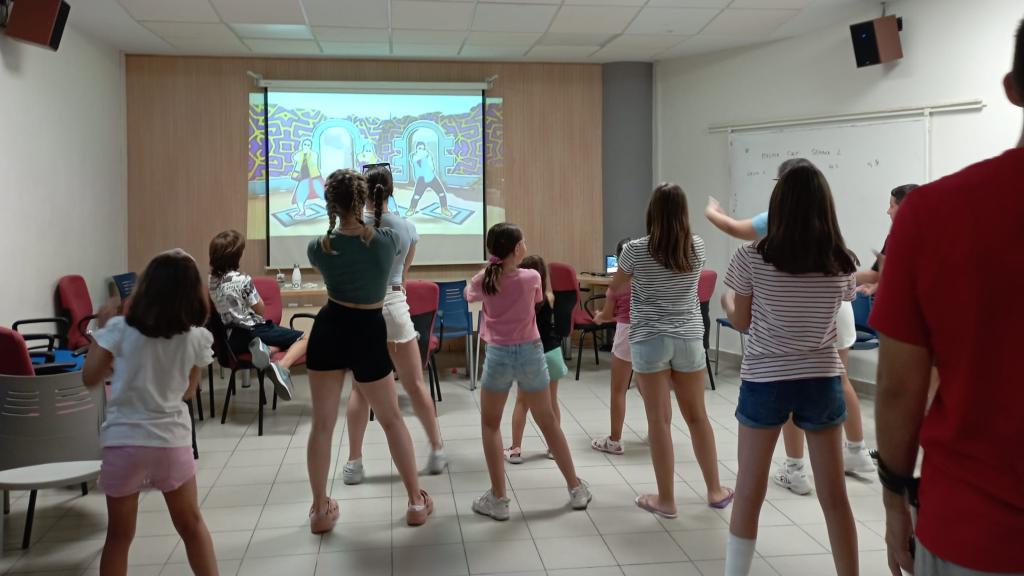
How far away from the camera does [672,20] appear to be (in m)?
6.13

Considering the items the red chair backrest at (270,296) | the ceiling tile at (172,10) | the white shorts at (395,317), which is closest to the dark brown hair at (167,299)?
the white shorts at (395,317)

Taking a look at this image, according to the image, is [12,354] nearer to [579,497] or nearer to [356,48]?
[579,497]

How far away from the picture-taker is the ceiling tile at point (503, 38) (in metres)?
6.55

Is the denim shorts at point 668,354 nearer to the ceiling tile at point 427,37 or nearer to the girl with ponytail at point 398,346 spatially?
the girl with ponytail at point 398,346

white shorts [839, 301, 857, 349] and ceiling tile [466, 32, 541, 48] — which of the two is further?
ceiling tile [466, 32, 541, 48]

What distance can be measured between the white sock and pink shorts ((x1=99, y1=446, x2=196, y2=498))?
175 cm

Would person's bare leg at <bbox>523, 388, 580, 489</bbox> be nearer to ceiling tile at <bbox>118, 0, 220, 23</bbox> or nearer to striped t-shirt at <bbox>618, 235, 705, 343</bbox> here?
striped t-shirt at <bbox>618, 235, 705, 343</bbox>

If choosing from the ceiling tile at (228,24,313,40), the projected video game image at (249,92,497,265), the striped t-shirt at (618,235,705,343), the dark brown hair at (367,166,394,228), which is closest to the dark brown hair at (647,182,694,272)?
the striped t-shirt at (618,235,705,343)

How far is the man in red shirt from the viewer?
1.04 meters

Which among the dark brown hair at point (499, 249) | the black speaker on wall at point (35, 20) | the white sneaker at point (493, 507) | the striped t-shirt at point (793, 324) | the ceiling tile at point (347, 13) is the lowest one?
the white sneaker at point (493, 507)

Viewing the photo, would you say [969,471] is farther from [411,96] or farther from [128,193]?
[128,193]

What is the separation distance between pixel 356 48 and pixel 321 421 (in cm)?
492

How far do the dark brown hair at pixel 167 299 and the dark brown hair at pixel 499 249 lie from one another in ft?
4.07

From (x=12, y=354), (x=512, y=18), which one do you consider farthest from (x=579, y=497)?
(x=512, y=18)
